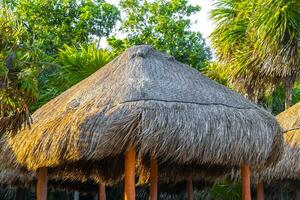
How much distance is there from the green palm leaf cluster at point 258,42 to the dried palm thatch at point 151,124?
10.7 feet

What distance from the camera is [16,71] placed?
23.2ft

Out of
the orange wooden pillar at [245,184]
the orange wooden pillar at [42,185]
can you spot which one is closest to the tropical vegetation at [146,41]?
the orange wooden pillar at [42,185]

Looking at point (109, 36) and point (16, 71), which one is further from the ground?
point (109, 36)

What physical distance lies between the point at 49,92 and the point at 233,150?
6619 millimetres

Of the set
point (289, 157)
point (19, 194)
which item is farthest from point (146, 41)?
point (289, 157)

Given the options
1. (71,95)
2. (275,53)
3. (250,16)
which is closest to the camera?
(71,95)

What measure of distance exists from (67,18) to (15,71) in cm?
1415

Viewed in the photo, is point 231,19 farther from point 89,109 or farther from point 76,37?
point 76,37

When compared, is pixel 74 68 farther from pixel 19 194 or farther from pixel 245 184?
pixel 245 184

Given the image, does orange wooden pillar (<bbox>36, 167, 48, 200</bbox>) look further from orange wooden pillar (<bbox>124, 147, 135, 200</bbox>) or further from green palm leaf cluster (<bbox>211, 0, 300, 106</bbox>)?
green palm leaf cluster (<bbox>211, 0, 300, 106</bbox>)

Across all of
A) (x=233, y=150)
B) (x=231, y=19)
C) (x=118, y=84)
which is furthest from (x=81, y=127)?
(x=231, y=19)

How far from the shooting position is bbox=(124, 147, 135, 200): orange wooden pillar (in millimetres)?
7836

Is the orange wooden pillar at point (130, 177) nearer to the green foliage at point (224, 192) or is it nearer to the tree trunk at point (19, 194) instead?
the green foliage at point (224, 192)

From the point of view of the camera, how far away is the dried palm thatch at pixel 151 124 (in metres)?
7.54
